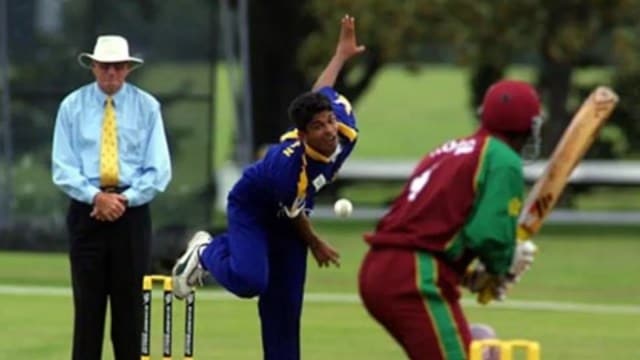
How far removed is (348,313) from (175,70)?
19.8 ft

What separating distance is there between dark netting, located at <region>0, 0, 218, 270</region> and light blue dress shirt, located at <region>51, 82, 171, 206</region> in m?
9.89

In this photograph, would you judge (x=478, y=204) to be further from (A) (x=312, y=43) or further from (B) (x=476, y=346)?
(A) (x=312, y=43)

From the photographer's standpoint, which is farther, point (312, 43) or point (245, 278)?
point (312, 43)

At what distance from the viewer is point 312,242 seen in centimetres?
1069

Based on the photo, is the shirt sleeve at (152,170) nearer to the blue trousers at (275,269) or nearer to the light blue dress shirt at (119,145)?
the light blue dress shirt at (119,145)

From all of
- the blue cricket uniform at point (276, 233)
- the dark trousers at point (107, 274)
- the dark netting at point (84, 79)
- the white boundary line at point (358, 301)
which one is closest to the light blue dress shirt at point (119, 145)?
the dark trousers at point (107, 274)

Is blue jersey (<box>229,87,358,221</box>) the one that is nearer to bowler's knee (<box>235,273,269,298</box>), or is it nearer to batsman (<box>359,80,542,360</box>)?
bowler's knee (<box>235,273,269,298</box>)

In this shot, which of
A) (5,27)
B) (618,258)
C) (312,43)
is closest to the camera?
(5,27)

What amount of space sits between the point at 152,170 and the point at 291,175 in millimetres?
1665

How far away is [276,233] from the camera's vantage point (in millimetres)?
10648

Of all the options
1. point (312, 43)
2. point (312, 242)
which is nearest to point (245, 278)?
point (312, 242)

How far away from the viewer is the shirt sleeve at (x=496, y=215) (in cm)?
841

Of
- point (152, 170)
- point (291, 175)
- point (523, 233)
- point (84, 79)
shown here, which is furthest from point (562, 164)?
point (84, 79)

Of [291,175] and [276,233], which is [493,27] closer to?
[276,233]
